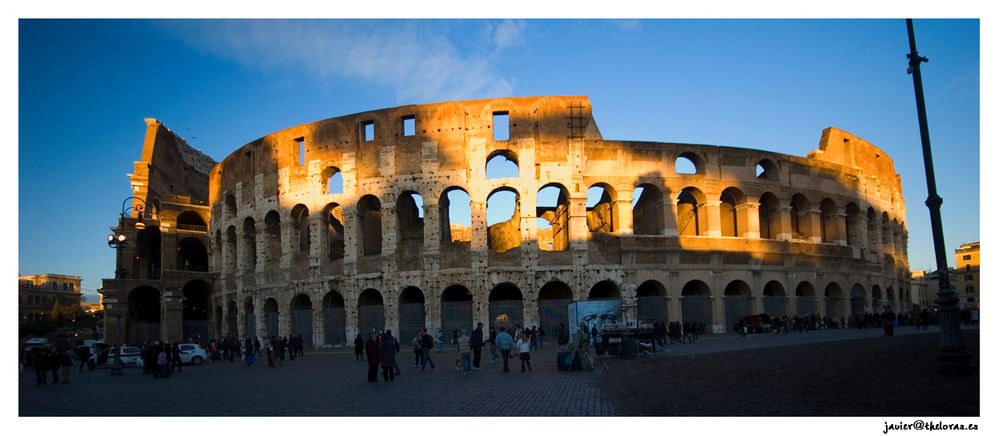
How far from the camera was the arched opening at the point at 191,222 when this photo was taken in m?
48.9

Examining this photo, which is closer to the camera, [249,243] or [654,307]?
[654,307]

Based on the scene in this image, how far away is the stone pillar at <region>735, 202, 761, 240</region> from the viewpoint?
34906 millimetres

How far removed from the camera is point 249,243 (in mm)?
40156

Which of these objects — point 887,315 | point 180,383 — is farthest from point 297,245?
point 887,315

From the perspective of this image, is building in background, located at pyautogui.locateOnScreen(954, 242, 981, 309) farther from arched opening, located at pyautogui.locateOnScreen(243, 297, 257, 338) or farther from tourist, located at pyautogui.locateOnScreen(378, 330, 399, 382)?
tourist, located at pyautogui.locateOnScreen(378, 330, 399, 382)

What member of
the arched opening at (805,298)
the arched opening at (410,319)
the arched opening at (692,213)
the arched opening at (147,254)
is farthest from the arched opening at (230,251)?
the arched opening at (805,298)

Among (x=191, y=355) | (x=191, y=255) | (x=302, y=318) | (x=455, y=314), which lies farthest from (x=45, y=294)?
(x=455, y=314)

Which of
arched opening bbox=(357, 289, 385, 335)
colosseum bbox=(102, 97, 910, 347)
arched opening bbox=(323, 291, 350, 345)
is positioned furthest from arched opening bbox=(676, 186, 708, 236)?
arched opening bbox=(323, 291, 350, 345)

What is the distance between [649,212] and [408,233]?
36.8 ft

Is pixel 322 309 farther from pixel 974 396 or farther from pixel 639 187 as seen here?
pixel 974 396

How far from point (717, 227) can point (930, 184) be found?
72.8 ft

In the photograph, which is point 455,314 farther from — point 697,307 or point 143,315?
point 143,315

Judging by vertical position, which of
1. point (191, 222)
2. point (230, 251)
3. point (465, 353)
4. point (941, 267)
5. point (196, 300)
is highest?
point (191, 222)

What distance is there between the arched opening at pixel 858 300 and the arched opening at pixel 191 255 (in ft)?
127
